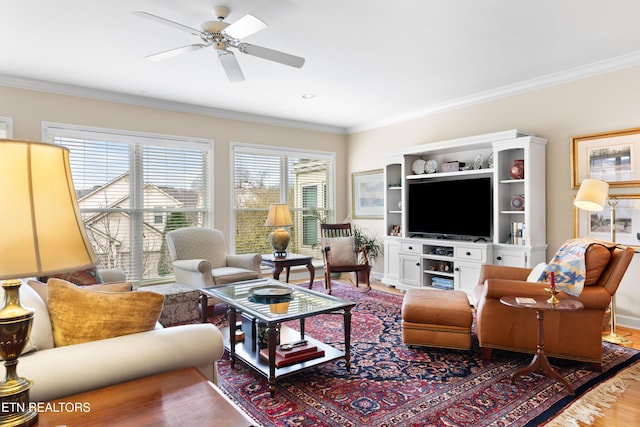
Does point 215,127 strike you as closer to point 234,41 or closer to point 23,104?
point 23,104

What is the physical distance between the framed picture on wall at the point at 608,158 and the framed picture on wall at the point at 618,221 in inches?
6.8

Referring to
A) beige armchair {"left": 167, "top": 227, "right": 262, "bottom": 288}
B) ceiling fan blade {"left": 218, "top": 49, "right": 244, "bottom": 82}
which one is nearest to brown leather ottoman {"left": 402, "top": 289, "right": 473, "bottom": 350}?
beige armchair {"left": 167, "top": 227, "right": 262, "bottom": 288}

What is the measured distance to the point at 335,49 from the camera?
11.2 ft

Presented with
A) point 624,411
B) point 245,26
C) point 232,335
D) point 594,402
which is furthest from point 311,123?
point 624,411

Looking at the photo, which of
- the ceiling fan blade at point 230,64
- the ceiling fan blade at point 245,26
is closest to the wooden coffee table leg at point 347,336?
the ceiling fan blade at point 245,26

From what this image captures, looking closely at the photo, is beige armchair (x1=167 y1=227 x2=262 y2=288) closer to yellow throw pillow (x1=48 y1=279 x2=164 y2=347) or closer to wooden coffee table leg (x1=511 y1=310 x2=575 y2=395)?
yellow throw pillow (x1=48 y1=279 x2=164 y2=347)

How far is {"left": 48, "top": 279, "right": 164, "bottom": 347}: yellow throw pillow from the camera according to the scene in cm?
150

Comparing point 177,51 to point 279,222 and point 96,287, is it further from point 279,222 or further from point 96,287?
point 279,222

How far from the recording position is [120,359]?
1.42m

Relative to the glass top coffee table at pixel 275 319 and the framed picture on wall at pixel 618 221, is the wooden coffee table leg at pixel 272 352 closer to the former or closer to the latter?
the glass top coffee table at pixel 275 319

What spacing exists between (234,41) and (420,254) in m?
3.49

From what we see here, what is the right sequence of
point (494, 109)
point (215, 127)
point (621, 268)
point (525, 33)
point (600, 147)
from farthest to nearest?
point (215, 127) < point (494, 109) < point (600, 147) < point (525, 33) < point (621, 268)

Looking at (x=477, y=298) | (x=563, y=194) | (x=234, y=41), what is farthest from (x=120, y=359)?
(x=563, y=194)

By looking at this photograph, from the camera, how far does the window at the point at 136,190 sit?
4520 millimetres
